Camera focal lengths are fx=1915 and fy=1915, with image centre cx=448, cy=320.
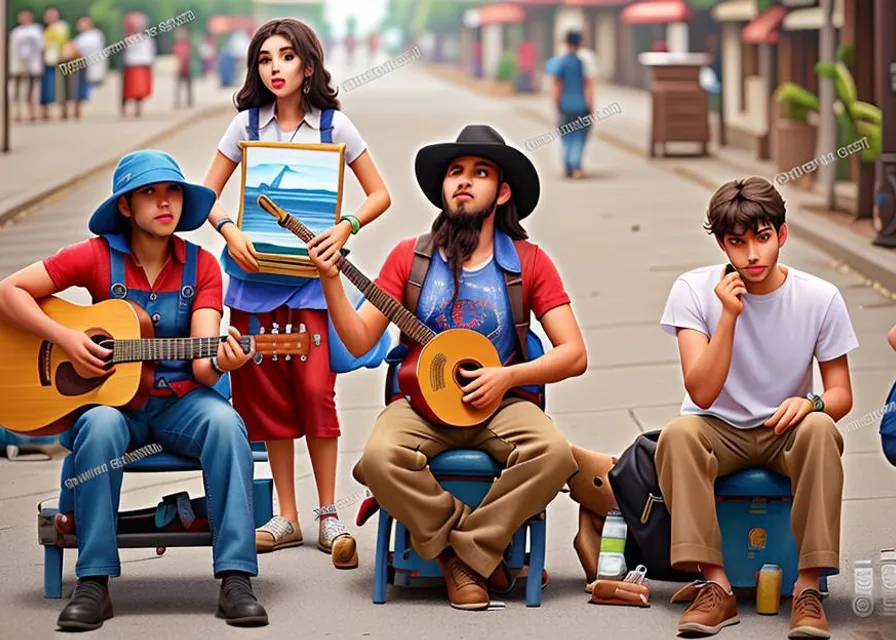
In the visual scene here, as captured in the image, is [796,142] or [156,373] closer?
[156,373]

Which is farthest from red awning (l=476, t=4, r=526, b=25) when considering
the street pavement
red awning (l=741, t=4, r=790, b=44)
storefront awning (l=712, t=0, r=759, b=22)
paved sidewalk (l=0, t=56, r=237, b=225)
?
the street pavement

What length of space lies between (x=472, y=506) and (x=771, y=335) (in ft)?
3.57

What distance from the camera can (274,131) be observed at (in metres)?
6.82

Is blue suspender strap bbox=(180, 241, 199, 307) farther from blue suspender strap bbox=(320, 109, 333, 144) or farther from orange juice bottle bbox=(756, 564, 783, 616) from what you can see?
orange juice bottle bbox=(756, 564, 783, 616)

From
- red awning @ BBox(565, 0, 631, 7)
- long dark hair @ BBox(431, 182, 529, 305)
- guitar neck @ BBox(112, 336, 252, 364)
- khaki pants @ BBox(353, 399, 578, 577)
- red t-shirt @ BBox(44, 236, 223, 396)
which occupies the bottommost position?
khaki pants @ BBox(353, 399, 578, 577)

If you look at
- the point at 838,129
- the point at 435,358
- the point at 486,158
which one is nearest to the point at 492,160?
the point at 486,158

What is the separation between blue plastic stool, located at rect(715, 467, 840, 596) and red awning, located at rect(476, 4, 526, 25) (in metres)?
66.3

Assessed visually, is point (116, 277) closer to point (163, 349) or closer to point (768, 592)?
point (163, 349)

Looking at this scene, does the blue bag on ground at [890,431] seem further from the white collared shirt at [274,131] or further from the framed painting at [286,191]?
the white collared shirt at [274,131]

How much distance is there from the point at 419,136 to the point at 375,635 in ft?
85.2

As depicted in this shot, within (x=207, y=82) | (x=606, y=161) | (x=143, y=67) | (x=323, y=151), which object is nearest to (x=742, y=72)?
(x=606, y=161)

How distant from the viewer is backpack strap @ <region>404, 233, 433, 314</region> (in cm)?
627

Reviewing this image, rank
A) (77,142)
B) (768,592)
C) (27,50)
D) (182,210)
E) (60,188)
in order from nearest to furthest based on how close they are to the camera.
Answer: (768,592)
(182,210)
(60,188)
(77,142)
(27,50)

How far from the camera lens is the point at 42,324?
6.00 meters
